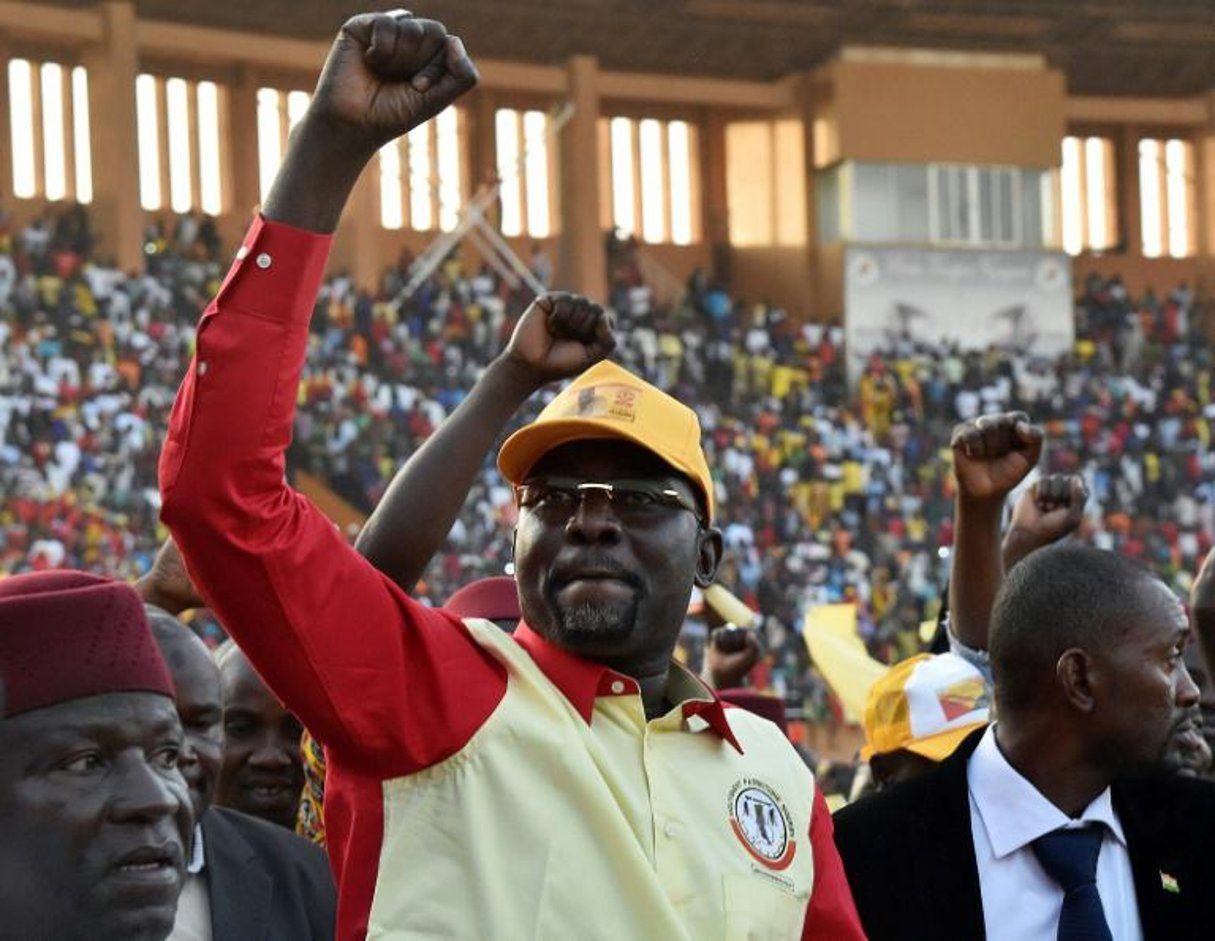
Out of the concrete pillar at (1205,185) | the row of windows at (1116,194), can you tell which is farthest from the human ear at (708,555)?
the row of windows at (1116,194)

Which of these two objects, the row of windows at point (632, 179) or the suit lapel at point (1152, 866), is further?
the row of windows at point (632, 179)

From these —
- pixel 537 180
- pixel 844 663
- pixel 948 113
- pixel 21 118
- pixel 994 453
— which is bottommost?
pixel 844 663

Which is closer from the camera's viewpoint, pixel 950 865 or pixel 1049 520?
pixel 950 865

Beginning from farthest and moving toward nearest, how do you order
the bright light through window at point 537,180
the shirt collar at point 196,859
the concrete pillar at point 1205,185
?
the concrete pillar at point 1205,185
the bright light through window at point 537,180
the shirt collar at point 196,859

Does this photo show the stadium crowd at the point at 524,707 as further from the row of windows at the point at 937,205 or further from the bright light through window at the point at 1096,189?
the bright light through window at the point at 1096,189

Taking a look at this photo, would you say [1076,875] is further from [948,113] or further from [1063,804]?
[948,113]

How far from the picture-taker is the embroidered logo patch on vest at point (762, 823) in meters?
3.15

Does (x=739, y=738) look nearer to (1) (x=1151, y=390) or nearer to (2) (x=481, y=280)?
(2) (x=481, y=280)

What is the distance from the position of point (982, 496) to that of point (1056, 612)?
763 millimetres

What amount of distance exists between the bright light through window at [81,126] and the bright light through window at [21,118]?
1.57 ft

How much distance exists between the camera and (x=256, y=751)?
4.68m

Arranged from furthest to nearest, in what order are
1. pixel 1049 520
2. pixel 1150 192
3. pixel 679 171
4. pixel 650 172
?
pixel 1150 192 < pixel 679 171 < pixel 650 172 < pixel 1049 520

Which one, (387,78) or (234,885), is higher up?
(387,78)

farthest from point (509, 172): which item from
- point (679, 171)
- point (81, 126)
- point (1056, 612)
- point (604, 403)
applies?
point (604, 403)
